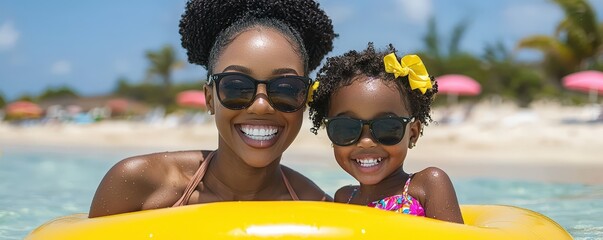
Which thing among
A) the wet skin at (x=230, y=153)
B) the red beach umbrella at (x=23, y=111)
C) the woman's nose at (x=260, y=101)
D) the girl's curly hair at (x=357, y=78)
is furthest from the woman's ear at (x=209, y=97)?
the red beach umbrella at (x=23, y=111)

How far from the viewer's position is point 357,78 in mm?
3217

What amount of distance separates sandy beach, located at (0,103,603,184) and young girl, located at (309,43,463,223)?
4576mm

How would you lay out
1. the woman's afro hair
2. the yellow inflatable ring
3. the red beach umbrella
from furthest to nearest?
the red beach umbrella, the woman's afro hair, the yellow inflatable ring

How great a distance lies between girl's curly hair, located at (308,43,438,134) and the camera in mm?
3240

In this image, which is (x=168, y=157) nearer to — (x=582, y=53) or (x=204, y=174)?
(x=204, y=174)

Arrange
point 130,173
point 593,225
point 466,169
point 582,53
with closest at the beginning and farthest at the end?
point 130,173 → point 593,225 → point 466,169 → point 582,53

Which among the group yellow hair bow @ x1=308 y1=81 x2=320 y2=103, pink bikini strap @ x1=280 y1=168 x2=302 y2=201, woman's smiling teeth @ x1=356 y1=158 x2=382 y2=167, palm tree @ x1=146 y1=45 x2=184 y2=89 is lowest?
pink bikini strap @ x1=280 y1=168 x2=302 y2=201

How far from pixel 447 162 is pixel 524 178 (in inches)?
123

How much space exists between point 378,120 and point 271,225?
940 millimetres

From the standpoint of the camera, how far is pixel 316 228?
2.35m

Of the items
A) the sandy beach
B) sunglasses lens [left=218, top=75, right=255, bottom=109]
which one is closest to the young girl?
sunglasses lens [left=218, top=75, right=255, bottom=109]

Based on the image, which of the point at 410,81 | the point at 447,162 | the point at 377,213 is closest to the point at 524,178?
the point at 447,162

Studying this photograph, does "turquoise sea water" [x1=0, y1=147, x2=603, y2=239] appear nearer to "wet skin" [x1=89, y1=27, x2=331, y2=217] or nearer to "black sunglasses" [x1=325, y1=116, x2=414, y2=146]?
"black sunglasses" [x1=325, y1=116, x2=414, y2=146]

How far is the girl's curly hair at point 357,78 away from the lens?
324 cm
